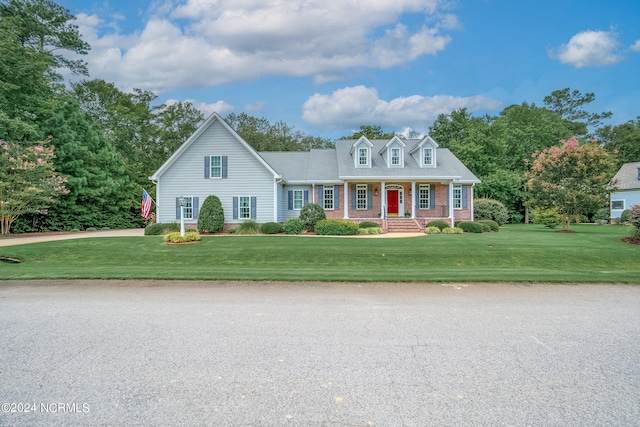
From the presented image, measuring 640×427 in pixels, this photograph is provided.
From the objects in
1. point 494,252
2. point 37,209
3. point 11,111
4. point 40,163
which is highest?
point 11,111

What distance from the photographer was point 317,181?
83.5ft

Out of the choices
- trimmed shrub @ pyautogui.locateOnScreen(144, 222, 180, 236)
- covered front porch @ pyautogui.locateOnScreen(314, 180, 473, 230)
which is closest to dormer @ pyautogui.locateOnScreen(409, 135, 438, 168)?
covered front porch @ pyautogui.locateOnScreen(314, 180, 473, 230)

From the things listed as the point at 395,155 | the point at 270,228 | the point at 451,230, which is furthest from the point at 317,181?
the point at 451,230

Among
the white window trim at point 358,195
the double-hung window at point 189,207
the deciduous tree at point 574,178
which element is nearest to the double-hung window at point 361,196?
the white window trim at point 358,195

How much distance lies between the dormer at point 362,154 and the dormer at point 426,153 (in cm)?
384

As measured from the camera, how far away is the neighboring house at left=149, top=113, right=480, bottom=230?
23359 mm

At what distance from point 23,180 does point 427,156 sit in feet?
85.8

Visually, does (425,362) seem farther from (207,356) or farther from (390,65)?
(390,65)

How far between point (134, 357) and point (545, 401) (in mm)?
4286

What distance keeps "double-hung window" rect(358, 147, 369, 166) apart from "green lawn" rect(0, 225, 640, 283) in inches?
416

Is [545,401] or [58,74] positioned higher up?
[58,74]

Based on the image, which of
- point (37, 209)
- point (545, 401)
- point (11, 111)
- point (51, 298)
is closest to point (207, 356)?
point (545, 401)

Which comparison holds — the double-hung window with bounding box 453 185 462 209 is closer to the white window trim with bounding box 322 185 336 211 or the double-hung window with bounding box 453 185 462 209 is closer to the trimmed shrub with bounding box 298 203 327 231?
the white window trim with bounding box 322 185 336 211

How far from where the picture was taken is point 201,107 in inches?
1743
